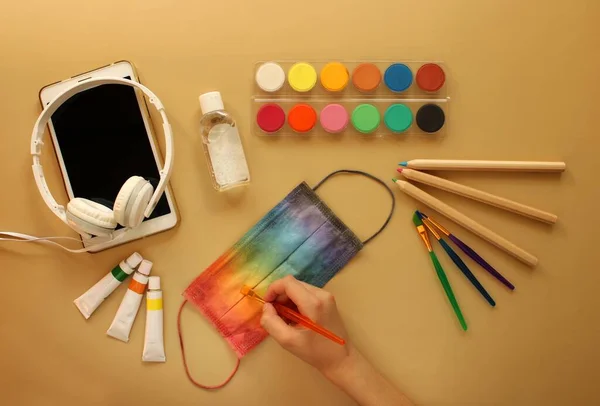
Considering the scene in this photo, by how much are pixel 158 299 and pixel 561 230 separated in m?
0.65

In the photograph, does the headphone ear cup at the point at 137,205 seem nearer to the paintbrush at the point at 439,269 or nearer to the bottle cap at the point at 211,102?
the bottle cap at the point at 211,102

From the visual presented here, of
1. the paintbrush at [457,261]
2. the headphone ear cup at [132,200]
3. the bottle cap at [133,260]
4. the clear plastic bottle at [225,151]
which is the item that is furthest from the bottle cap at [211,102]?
the paintbrush at [457,261]

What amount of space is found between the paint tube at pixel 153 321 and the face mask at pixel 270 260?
33 mm

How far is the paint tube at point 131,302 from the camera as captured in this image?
75cm

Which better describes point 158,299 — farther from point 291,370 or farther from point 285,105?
point 285,105

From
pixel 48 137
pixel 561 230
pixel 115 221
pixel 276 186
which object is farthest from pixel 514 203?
pixel 48 137

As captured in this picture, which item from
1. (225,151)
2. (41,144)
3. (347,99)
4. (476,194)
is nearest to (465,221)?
(476,194)

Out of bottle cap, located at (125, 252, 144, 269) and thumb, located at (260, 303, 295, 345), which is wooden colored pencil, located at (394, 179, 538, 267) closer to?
thumb, located at (260, 303, 295, 345)

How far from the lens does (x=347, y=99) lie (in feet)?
2.51

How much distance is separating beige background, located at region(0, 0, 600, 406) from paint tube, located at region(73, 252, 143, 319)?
2 cm

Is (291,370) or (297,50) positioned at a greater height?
(297,50)

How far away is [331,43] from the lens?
76 centimetres

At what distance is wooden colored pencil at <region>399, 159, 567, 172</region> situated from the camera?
0.75 metres

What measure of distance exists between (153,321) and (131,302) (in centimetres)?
5
